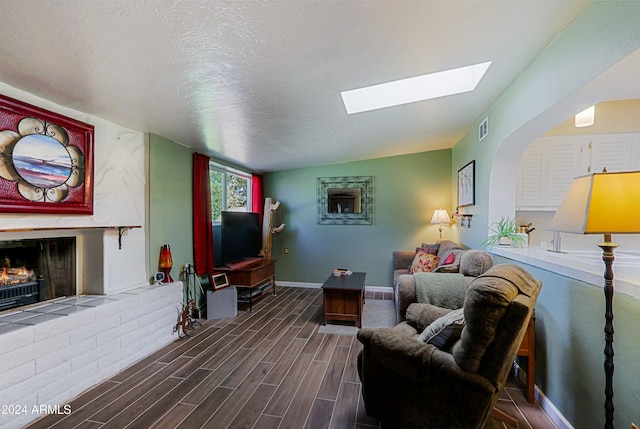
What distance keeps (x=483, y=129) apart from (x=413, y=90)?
115 centimetres

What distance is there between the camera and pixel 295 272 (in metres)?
5.38

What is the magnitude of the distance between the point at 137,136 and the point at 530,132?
3.86 m

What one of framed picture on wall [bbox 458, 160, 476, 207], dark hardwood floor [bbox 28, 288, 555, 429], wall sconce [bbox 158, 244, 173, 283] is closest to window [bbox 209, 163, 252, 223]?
wall sconce [bbox 158, 244, 173, 283]

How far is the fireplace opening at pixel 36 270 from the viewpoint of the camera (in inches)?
81.5

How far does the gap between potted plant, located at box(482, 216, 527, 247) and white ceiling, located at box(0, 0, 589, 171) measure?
132 centimetres

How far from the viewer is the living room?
1.44 meters

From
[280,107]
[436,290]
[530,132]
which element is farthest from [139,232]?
[530,132]

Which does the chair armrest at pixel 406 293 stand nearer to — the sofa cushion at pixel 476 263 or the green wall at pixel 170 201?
the sofa cushion at pixel 476 263

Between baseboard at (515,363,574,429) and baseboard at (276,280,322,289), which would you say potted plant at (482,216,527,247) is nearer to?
baseboard at (515,363,574,429)

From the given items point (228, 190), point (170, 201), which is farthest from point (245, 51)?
point (228, 190)

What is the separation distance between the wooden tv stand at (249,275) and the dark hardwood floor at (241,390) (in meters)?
0.82

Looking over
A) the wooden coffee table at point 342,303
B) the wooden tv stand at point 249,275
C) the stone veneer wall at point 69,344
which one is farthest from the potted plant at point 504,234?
the stone veneer wall at point 69,344

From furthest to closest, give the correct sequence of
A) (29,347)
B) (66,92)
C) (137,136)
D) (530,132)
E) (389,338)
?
(137,136) → (530,132) → (66,92) → (29,347) → (389,338)

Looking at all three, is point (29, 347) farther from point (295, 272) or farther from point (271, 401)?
point (295, 272)
